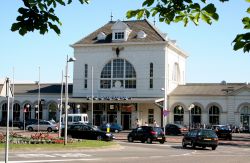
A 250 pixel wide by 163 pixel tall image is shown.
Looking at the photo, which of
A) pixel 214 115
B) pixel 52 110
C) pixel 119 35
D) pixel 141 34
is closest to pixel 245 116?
pixel 214 115

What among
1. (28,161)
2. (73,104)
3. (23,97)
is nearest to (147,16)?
(28,161)

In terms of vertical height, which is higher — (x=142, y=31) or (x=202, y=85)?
(x=142, y=31)

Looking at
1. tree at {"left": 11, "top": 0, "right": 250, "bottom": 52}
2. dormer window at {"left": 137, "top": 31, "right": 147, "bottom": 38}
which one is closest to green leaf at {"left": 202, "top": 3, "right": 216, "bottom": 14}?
tree at {"left": 11, "top": 0, "right": 250, "bottom": 52}

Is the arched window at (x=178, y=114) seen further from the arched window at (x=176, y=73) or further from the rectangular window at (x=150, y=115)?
the arched window at (x=176, y=73)

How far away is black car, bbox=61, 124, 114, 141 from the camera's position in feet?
125

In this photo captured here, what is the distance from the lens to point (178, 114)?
68938 mm

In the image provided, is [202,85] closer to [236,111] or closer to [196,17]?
[236,111]

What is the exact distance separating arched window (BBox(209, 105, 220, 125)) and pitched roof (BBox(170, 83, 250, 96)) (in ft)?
6.74

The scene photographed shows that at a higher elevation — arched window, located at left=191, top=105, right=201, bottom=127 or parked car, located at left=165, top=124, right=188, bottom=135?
arched window, located at left=191, top=105, right=201, bottom=127

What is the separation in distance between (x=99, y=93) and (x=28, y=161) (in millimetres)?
52897

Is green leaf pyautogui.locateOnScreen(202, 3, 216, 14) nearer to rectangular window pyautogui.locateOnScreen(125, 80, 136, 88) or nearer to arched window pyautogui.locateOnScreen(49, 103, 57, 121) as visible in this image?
rectangular window pyautogui.locateOnScreen(125, 80, 136, 88)

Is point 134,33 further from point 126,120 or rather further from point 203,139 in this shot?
point 203,139

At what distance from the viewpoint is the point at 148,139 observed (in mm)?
38062

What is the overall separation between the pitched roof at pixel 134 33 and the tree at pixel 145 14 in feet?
204
